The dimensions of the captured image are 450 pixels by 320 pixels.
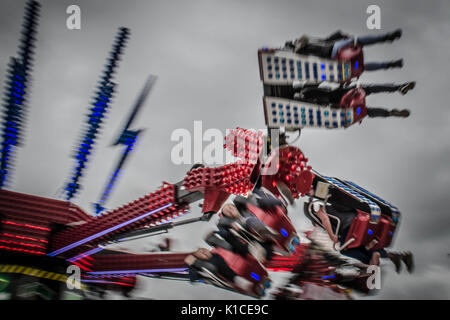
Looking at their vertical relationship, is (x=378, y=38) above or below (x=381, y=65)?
above

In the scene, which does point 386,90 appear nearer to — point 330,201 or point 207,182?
point 330,201

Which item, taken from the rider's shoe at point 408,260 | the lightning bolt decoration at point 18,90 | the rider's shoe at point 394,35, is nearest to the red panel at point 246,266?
the rider's shoe at point 408,260

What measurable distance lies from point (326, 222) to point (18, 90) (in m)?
7.19

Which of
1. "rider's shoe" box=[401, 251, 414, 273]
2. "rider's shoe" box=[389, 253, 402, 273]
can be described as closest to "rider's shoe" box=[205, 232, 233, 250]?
"rider's shoe" box=[389, 253, 402, 273]

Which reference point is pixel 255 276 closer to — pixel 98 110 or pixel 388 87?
pixel 388 87

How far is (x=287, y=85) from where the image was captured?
732cm

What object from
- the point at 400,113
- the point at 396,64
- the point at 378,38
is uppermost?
the point at 378,38

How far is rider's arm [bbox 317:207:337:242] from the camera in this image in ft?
24.6

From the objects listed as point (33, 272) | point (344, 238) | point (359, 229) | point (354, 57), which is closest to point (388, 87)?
point (354, 57)

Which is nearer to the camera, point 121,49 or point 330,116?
point 330,116

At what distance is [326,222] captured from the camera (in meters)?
7.56

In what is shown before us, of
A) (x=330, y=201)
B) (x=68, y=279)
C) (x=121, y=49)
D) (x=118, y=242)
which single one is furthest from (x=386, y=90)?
(x=68, y=279)
